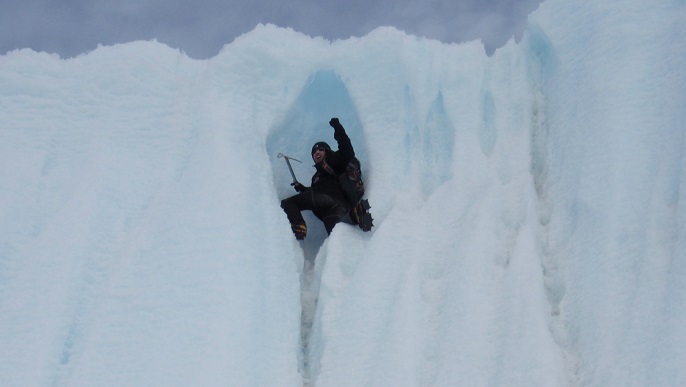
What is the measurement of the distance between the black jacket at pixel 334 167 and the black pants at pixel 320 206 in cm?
4

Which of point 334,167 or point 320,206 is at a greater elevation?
point 334,167

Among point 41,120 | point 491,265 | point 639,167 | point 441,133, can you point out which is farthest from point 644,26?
point 41,120

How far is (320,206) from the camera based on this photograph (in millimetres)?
6078

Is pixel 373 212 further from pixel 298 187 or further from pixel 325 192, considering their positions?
pixel 298 187

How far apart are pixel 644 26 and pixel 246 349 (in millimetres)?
3985

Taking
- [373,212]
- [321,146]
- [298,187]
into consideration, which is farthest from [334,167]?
[373,212]

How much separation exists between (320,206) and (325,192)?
0.41 feet

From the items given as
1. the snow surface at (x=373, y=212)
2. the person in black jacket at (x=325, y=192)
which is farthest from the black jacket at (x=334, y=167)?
the snow surface at (x=373, y=212)

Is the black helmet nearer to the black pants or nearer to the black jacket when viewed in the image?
the black jacket

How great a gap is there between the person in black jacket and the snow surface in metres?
0.15

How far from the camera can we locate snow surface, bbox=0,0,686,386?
464 cm

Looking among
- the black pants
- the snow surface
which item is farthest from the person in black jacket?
the snow surface

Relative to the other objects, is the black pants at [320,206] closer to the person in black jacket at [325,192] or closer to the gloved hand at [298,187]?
the person in black jacket at [325,192]

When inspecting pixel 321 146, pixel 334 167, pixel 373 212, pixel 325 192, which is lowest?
pixel 373 212
